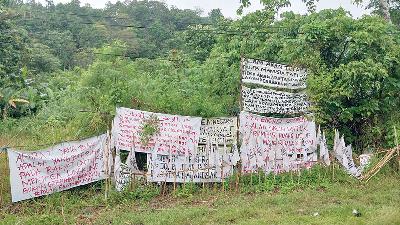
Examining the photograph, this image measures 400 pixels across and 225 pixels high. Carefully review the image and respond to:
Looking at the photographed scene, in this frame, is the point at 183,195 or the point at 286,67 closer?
the point at 183,195

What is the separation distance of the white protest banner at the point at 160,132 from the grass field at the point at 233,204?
2.89 ft

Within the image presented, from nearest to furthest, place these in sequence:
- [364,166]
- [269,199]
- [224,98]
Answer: [269,199], [364,166], [224,98]

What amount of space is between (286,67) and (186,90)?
242 cm

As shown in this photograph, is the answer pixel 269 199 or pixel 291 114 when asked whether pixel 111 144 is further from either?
pixel 291 114

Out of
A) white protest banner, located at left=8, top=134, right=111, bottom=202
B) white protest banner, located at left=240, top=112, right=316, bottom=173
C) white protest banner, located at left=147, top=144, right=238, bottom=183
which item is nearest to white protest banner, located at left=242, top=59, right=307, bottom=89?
white protest banner, located at left=240, top=112, right=316, bottom=173

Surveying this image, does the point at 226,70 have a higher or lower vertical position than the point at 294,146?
higher

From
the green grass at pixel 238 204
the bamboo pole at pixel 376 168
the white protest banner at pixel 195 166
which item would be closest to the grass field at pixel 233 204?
the green grass at pixel 238 204

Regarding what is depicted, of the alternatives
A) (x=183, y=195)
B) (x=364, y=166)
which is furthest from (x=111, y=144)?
(x=364, y=166)

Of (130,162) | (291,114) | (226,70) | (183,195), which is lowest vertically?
(183,195)

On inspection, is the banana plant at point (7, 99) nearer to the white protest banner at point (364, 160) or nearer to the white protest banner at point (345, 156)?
the white protest banner at point (345, 156)

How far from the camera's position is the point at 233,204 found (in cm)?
918

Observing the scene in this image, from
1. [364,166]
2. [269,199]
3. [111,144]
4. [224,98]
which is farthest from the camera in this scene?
[224,98]

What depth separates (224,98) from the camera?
465 inches

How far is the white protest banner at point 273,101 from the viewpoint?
11.1 meters
